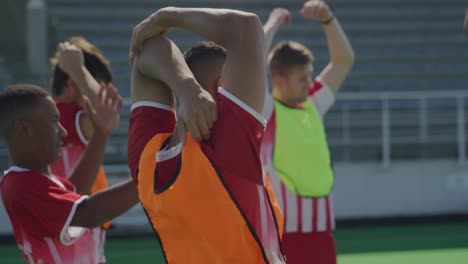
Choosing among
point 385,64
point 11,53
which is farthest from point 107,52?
point 385,64

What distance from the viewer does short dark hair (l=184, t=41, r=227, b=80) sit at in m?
1.90

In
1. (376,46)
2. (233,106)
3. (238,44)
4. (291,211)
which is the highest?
(238,44)

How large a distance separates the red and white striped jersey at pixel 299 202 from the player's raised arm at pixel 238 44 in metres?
2.06

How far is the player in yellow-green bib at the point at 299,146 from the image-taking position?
3.81 m

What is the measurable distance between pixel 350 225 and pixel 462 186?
5.20 ft

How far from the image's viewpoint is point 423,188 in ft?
32.6

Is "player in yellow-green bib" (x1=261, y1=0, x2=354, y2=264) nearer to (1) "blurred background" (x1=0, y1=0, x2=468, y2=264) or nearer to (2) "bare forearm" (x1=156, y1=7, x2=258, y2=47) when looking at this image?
(2) "bare forearm" (x1=156, y1=7, x2=258, y2=47)

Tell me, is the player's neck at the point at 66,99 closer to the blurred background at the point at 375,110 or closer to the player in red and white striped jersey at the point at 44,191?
the player in red and white striped jersey at the point at 44,191

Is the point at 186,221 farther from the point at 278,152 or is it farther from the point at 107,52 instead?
the point at 107,52

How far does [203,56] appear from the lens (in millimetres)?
1918

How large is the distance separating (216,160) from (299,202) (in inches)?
86.3

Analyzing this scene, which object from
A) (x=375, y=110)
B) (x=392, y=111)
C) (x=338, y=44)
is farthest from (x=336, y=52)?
(x=392, y=111)

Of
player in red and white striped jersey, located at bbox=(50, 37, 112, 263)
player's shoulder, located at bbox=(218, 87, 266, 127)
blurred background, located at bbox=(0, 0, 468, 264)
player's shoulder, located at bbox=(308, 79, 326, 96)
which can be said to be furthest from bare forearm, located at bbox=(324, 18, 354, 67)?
blurred background, located at bbox=(0, 0, 468, 264)

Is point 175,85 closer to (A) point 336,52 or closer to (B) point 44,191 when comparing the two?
(B) point 44,191
